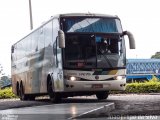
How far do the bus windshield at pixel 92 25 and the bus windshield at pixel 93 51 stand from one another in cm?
23

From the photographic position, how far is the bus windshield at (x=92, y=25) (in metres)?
18.8

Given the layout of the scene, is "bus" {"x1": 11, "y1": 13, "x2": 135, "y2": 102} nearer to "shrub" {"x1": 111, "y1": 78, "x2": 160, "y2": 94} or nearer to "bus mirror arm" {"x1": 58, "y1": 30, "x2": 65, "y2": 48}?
"bus mirror arm" {"x1": 58, "y1": 30, "x2": 65, "y2": 48}

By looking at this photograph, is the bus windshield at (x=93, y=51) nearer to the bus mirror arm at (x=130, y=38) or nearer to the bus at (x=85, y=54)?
the bus at (x=85, y=54)

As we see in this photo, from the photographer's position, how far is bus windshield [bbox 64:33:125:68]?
18.4m

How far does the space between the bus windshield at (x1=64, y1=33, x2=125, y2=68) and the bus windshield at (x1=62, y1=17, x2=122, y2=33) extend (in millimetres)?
232

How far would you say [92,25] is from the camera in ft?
62.9

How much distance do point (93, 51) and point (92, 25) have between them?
1.15m

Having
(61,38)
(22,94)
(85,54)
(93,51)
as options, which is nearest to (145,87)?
(22,94)

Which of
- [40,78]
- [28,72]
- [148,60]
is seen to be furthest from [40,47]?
[148,60]

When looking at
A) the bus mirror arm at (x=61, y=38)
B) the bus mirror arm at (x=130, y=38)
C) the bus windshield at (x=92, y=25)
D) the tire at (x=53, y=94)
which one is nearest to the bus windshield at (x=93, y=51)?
the bus windshield at (x=92, y=25)

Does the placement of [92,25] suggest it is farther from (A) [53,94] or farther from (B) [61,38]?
(A) [53,94]

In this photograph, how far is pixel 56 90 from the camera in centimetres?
1923

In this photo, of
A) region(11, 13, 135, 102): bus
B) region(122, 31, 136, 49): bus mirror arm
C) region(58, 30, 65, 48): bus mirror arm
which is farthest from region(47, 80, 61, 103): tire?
region(122, 31, 136, 49): bus mirror arm

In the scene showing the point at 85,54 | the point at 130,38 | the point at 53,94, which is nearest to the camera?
the point at 85,54
